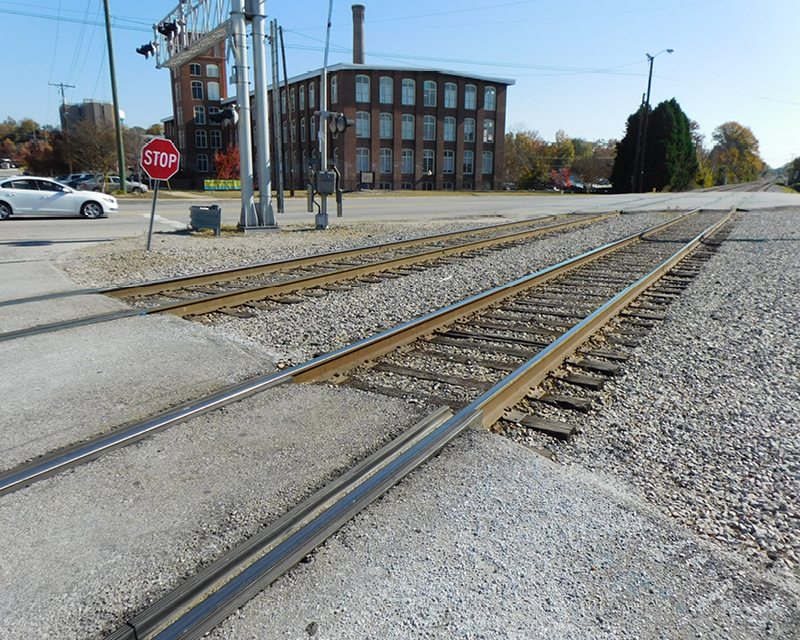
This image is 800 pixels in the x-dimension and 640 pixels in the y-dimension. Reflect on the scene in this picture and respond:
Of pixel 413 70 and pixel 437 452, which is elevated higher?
pixel 413 70

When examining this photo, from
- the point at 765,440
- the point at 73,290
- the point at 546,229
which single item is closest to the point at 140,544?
the point at 765,440

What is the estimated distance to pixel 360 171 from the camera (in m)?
61.8

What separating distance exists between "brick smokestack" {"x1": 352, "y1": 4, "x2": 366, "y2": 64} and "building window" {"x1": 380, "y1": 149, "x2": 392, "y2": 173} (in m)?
9.59

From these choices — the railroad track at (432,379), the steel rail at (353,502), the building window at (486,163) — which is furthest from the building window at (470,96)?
the steel rail at (353,502)

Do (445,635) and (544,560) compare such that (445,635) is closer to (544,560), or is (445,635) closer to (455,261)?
(544,560)

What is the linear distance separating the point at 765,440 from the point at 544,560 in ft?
7.18

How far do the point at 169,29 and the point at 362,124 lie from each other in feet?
139

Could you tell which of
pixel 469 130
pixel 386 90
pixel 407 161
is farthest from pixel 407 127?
pixel 469 130

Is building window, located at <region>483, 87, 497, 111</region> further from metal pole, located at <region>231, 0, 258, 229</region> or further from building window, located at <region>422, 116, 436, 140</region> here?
metal pole, located at <region>231, 0, 258, 229</region>

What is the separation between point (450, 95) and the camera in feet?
212

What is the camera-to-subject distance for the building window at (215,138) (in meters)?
77.8

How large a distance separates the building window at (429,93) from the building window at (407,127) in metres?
2.23

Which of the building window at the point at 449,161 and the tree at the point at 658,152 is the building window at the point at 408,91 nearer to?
the building window at the point at 449,161

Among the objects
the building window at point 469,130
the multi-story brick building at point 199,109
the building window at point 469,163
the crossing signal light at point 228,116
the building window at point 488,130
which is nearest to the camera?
the crossing signal light at point 228,116
